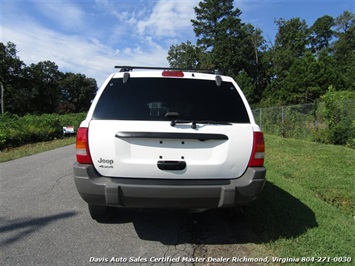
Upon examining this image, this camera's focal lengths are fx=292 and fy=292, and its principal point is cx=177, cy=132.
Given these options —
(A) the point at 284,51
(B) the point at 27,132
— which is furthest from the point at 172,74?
(A) the point at 284,51

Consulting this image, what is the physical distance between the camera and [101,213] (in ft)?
12.5

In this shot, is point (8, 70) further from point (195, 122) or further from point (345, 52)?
point (195, 122)

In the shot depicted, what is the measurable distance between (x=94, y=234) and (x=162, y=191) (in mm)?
1287

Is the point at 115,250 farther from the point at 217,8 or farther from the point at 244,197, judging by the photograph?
the point at 217,8

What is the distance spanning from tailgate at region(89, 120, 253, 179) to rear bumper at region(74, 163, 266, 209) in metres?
0.08

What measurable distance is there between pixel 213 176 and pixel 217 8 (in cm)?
6241

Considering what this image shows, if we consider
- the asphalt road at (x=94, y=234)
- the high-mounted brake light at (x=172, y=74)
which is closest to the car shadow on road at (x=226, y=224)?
the asphalt road at (x=94, y=234)

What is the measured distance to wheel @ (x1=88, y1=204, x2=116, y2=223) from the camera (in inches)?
147

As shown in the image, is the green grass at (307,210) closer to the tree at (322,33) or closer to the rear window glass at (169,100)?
the rear window glass at (169,100)

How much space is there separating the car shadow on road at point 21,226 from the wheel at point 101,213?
61 cm

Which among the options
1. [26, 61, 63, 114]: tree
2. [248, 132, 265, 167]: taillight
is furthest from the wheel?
[26, 61, 63, 114]: tree

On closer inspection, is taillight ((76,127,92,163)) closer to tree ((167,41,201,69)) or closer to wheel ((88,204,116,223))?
wheel ((88,204,116,223))

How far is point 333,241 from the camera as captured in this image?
3.38 m

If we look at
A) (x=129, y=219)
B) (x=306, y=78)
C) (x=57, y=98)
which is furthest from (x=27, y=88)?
(x=129, y=219)
